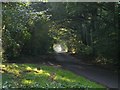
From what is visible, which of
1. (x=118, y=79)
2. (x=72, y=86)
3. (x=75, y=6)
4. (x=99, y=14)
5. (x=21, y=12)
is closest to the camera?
(x=72, y=86)

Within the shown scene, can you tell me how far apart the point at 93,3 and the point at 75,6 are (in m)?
1.50

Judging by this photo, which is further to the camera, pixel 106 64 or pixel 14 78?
pixel 106 64

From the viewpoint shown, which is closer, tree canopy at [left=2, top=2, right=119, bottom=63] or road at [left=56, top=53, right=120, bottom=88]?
tree canopy at [left=2, top=2, right=119, bottom=63]

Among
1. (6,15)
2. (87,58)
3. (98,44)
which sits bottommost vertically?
(87,58)

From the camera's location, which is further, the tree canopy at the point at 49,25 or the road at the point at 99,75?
the road at the point at 99,75

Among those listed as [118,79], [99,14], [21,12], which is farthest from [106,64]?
[21,12]

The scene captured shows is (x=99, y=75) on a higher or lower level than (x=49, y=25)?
lower

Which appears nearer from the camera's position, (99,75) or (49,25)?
(99,75)

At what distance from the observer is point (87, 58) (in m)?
32.7

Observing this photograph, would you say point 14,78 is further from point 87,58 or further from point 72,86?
point 87,58

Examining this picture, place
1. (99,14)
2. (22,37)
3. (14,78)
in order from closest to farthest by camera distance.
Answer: (14,78) → (99,14) → (22,37)

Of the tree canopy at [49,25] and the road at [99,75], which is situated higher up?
the tree canopy at [49,25]

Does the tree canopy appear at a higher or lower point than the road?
higher

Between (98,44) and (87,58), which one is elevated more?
(98,44)
